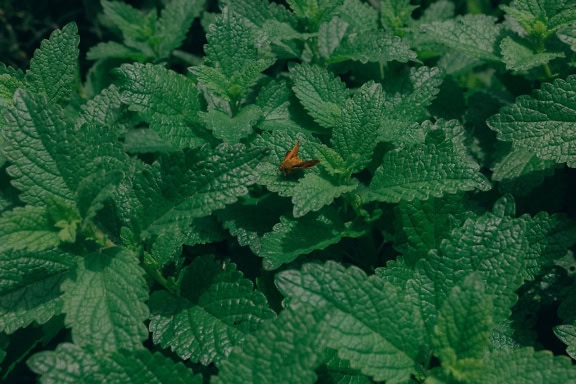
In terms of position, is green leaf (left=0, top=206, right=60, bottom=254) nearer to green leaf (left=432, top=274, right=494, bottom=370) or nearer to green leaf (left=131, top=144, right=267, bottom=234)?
green leaf (left=131, top=144, right=267, bottom=234)

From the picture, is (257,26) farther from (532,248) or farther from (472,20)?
(532,248)

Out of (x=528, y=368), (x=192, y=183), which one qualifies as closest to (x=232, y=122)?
(x=192, y=183)

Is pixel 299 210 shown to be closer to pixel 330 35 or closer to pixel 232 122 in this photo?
pixel 232 122

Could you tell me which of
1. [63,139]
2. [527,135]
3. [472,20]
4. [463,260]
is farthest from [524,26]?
[63,139]

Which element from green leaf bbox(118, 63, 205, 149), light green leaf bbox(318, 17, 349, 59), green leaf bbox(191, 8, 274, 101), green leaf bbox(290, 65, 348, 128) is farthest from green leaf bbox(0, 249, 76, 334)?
light green leaf bbox(318, 17, 349, 59)

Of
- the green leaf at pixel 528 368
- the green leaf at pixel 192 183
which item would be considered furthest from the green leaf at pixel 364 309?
the green leaf at pixel 192 183

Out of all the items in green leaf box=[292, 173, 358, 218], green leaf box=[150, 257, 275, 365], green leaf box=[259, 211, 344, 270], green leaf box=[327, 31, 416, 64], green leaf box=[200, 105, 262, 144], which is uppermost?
green leaf box=[327, 31, 416, 64]
